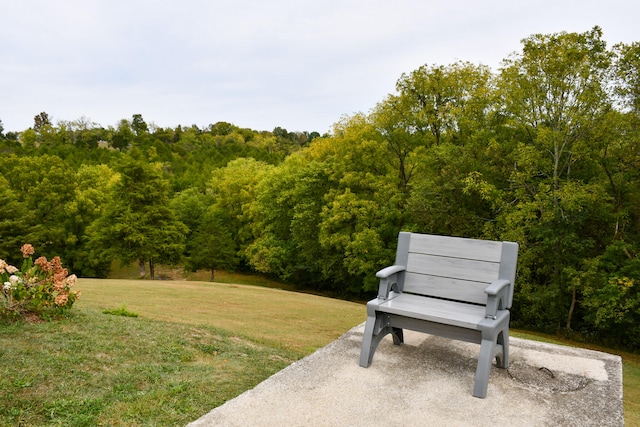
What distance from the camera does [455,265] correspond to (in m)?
4.36

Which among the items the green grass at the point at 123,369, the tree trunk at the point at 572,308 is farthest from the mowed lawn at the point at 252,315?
the tree trunk at the point at 572,308

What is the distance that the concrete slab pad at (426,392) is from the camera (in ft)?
10.2

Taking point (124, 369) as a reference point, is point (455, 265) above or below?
above

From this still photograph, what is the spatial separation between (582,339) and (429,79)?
12.8 metres

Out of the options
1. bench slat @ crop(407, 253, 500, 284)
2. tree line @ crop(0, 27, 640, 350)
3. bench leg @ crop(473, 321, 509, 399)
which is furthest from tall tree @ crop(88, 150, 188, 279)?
bench leg @ crop(473, 321, 509, 399)

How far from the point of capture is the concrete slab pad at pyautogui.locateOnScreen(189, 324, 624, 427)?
3119mm

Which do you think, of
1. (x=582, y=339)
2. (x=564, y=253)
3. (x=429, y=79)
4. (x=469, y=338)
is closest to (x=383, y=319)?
(x=469, y=338)

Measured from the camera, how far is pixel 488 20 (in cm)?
1490

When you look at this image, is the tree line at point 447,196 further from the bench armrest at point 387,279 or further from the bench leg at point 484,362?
the bench leg at point 484,362

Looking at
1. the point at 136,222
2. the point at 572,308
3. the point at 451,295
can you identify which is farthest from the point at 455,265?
the point at 136,222

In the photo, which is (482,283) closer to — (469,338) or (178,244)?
(469,338)

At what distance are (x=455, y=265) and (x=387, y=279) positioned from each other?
2.39 feet

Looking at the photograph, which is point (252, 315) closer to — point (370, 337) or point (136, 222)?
point (370, 337)

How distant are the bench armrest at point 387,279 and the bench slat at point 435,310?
0.09 metres
